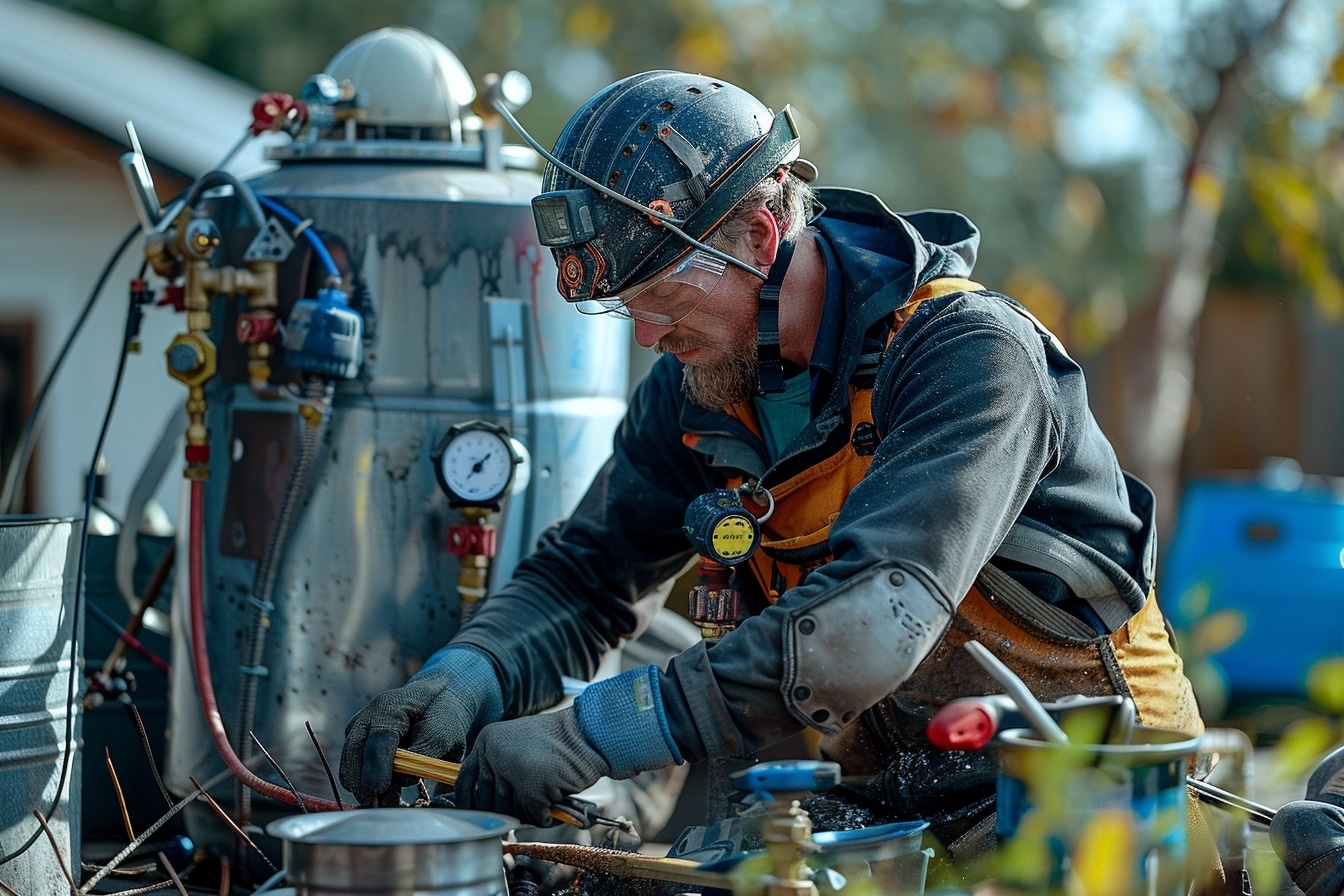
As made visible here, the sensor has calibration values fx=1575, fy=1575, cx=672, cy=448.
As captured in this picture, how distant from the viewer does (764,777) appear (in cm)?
190

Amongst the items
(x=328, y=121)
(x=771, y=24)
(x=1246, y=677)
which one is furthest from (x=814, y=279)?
(x=771, y=24)

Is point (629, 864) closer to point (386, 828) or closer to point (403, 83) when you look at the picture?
point (386, 828)

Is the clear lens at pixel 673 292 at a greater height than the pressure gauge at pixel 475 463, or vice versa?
the clear lens at pixel 673 292

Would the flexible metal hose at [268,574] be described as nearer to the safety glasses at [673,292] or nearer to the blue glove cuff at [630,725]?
the safety glasses at [673,292]

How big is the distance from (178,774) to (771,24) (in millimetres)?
9119

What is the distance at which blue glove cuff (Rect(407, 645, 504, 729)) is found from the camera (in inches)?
113

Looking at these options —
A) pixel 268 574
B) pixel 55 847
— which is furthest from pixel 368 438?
pixel 55 847

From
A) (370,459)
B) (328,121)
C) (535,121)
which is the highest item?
(535,121)

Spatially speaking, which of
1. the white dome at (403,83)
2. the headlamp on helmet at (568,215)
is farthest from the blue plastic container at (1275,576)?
the headlamp on helmet at (568,215)

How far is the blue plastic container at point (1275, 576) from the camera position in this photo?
8.23 m

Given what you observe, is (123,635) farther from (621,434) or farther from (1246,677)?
(1246,677)

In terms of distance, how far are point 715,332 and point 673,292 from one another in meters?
0.12

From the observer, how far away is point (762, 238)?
2824 millimetres

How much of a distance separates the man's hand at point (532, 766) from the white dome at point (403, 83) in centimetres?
158
